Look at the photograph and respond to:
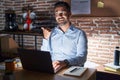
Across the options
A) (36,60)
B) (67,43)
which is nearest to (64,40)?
(67,43)

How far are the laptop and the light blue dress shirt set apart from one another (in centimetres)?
70

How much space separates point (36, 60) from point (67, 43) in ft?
2.91

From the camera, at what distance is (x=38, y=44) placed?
11.7ft

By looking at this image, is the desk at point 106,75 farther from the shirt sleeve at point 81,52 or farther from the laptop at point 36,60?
the laptop at point 36,60

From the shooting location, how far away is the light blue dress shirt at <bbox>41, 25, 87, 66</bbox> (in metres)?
2.16

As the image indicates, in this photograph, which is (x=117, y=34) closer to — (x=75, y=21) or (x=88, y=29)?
(x=88, y=29)

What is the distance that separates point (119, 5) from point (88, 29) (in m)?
0.59

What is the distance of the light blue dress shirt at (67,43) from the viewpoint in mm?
2158

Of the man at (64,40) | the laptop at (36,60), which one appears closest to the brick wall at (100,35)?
the man at (64,40)

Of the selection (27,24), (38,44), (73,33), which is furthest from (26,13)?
(73,33)

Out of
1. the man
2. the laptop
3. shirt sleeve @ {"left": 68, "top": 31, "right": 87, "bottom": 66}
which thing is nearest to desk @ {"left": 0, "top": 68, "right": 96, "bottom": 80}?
the laptop

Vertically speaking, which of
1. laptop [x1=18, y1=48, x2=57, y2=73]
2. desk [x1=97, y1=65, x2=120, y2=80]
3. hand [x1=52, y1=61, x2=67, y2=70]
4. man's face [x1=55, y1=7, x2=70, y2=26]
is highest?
man's face [x1=55, y1=7, x2=70, y2=26]

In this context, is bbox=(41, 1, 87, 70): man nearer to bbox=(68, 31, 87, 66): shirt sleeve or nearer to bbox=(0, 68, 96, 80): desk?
bbox=(68, 31, 87, 66): shirt sleeve

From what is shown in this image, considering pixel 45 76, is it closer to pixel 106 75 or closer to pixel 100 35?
pixel 106 75
